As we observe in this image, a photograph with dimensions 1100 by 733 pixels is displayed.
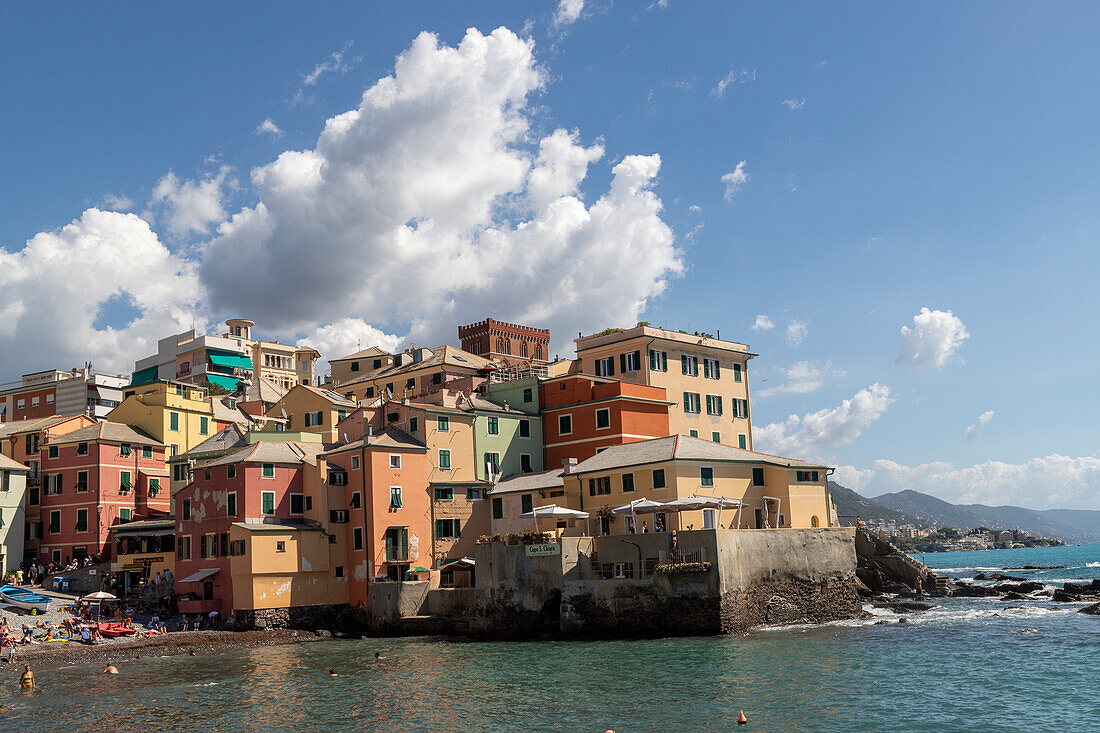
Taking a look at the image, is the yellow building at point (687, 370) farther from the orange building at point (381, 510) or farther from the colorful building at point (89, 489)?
the colorful building at point (89, 489)

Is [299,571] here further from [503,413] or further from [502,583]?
[503,413]

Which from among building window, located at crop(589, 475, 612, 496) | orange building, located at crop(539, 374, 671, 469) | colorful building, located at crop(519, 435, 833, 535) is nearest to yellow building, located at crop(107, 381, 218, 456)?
orange building, located at crop(539, 374, 671, 469)

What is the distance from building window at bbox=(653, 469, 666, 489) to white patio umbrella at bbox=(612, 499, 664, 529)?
220 centimetres

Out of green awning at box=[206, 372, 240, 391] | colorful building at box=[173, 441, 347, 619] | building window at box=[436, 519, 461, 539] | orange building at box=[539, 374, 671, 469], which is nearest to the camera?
colorful building at box=[173, 441, 347, 619]

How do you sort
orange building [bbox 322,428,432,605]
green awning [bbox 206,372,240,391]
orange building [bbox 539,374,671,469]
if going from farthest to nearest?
green awning [bbox 206,372,240,391] → orange building [bbox 539,374,671,469] → orange building [bbox 322,428,432,605]

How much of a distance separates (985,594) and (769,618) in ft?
A: 143

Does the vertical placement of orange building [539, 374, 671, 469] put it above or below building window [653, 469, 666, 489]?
above

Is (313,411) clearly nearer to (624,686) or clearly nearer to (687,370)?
(687,370)

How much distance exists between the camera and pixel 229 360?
12850 centimetres

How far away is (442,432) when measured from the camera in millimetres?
74250

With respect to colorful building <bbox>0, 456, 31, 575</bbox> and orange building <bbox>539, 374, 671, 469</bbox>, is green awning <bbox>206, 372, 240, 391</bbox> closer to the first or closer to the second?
colorful building <bbox>0, 456, 31, 575</bbox>

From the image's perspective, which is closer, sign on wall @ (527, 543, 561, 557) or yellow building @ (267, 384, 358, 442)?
sign on wall @ (527, 543, 561, 557)

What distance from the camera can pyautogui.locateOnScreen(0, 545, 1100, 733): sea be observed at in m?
36.2

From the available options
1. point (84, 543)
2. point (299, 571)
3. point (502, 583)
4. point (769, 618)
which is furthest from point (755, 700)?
point (84, 543)
